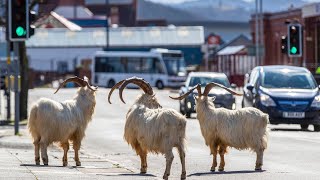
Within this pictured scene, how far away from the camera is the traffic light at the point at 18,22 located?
87.9 feet

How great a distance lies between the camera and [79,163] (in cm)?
1858

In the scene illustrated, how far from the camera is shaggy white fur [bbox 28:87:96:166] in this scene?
18109 millimetres

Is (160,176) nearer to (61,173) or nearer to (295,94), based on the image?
(61,173)

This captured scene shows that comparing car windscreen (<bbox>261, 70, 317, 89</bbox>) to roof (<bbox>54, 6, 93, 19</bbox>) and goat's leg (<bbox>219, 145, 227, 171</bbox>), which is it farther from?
roof (<bbox>54, 6, 93, 19</bbox>)

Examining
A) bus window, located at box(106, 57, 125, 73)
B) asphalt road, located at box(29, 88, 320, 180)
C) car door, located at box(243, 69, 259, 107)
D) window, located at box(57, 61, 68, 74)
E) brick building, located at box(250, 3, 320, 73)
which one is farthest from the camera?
window, located at box(57, 61, 68, 74)

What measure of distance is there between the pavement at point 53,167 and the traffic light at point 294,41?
1763cm

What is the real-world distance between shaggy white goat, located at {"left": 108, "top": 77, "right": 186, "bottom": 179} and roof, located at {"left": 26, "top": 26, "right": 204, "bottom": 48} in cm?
9401

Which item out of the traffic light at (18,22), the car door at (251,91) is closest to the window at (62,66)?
the car door at (251,91)

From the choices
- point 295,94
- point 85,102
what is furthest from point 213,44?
point 85,102

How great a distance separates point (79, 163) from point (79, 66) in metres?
82.4

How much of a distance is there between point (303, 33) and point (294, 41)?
81.1ft

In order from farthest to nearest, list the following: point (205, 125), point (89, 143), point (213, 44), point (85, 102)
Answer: point (213, 44) < point (89, 143) < point (85, 102) < point (205, 125)

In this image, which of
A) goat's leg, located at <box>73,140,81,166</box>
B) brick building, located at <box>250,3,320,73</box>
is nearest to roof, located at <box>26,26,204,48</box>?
brick building, located at <box>250,3,320,73</box>

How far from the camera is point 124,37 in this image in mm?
111688
